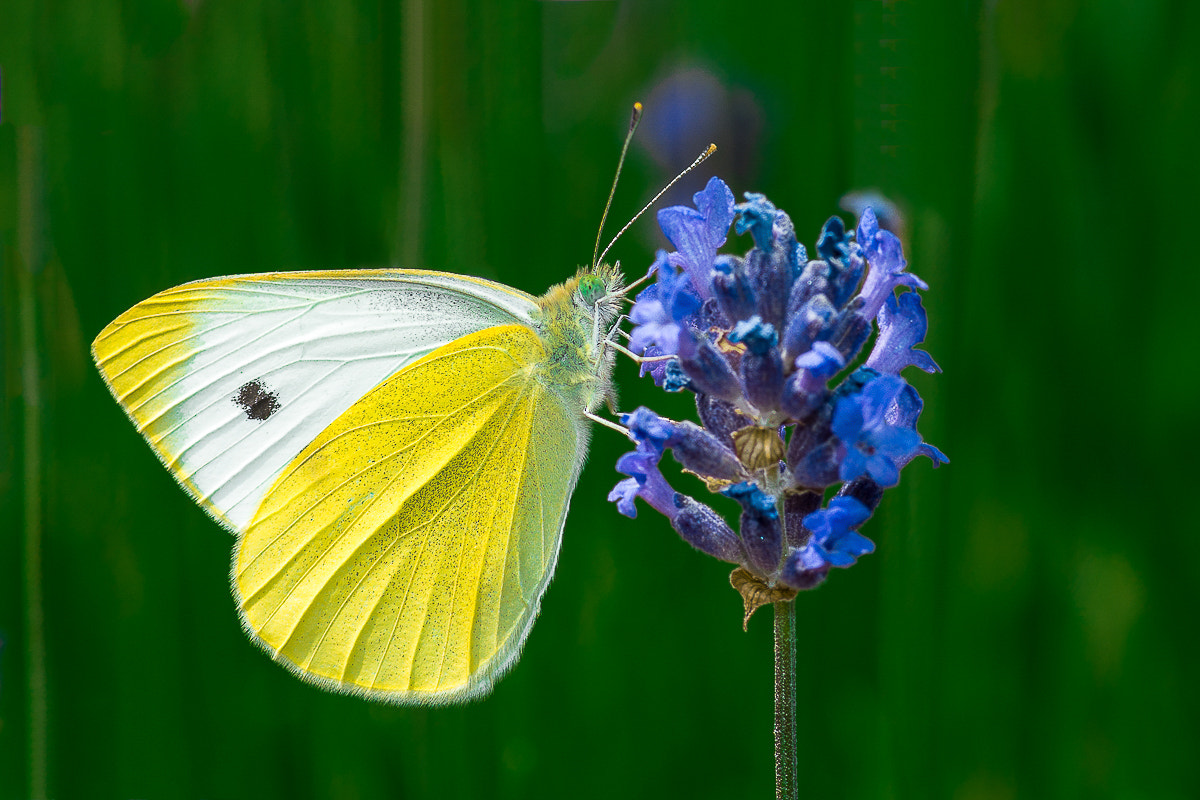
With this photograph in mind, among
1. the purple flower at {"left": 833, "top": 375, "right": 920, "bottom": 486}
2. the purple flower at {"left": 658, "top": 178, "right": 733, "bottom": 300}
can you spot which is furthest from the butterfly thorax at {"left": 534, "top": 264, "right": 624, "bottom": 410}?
the purple flower at {"left": 833, "top": 375, "right": 920, "bottom": 486}

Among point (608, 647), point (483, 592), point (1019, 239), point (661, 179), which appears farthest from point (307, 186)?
point (1019, 239)

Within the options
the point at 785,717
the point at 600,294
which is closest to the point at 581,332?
the point at 600,294

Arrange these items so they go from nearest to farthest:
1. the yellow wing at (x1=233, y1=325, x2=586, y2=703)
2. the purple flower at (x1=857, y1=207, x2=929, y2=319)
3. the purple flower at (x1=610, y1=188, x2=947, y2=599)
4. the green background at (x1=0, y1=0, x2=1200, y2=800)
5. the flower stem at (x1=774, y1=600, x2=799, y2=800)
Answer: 1. the flower stem at (x1=774, y1=600, x2=799, y2=800)
2. the purple flower at (x1=610, y1=188, x2=947, y2=599)
3. the purple flower at (x1=857, y1=207, x2=929, y2=319)
4. the yellow wing at (x1=233, y1=325, x2=586, y2=703)
5. the green background at (x1=0, y1=0, x2=1200, y2=800)

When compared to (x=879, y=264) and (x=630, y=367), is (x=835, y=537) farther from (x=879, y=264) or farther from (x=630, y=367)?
(x=630, y=367)

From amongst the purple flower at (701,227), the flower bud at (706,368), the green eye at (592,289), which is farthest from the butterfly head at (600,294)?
the flower bud at (706,368)

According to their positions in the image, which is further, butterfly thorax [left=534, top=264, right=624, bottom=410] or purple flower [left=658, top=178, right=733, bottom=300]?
butterfly thorax [left=534, top=264, right=624, bottom=410]

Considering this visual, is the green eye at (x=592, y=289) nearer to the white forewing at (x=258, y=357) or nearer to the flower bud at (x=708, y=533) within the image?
the white forewing at (x=258, y=357)

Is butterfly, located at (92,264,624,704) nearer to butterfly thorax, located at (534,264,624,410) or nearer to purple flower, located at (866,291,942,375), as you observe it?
butterfly thorax, located at (534,264,624,410)

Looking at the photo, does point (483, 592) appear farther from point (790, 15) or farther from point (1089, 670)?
point (790, 15)
